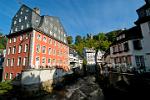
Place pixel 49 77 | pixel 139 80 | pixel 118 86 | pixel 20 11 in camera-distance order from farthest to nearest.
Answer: pixel 20 11, pixel 49 77, pixel 118 86, pixel 139 80

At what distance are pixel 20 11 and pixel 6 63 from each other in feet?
51.0

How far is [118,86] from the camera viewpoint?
17.0 metres

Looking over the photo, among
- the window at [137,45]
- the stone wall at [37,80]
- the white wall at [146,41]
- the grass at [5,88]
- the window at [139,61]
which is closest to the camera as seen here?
the white wall at [146,41]

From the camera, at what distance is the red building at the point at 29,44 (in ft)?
94.7

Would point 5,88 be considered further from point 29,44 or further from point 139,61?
point 139,61

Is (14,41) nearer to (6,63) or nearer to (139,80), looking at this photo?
(6,63)

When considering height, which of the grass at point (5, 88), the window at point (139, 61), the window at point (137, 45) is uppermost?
the window at point (137, 45)

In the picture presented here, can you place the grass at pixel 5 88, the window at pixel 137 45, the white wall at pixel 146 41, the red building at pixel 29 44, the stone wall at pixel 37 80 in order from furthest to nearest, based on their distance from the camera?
1. the red building at pixel 29 44
2. the stone wall at pixel 37 80
3. the grass at pixel 5 88
4. the window at pixel 137 45
5. the white wall at pixel 146 41

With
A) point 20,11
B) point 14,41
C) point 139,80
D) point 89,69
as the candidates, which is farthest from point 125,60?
point 20,11

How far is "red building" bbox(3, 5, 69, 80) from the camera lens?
28.9 metres

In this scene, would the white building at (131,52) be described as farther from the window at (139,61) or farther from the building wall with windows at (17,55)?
the building wall with windows at (17,55)

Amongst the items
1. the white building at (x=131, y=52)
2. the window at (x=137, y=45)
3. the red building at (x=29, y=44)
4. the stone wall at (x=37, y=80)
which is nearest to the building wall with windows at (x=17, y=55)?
the red building at (x=29, y=44)

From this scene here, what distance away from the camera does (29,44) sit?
29.0m

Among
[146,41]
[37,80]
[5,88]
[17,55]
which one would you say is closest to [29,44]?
[17,55]
